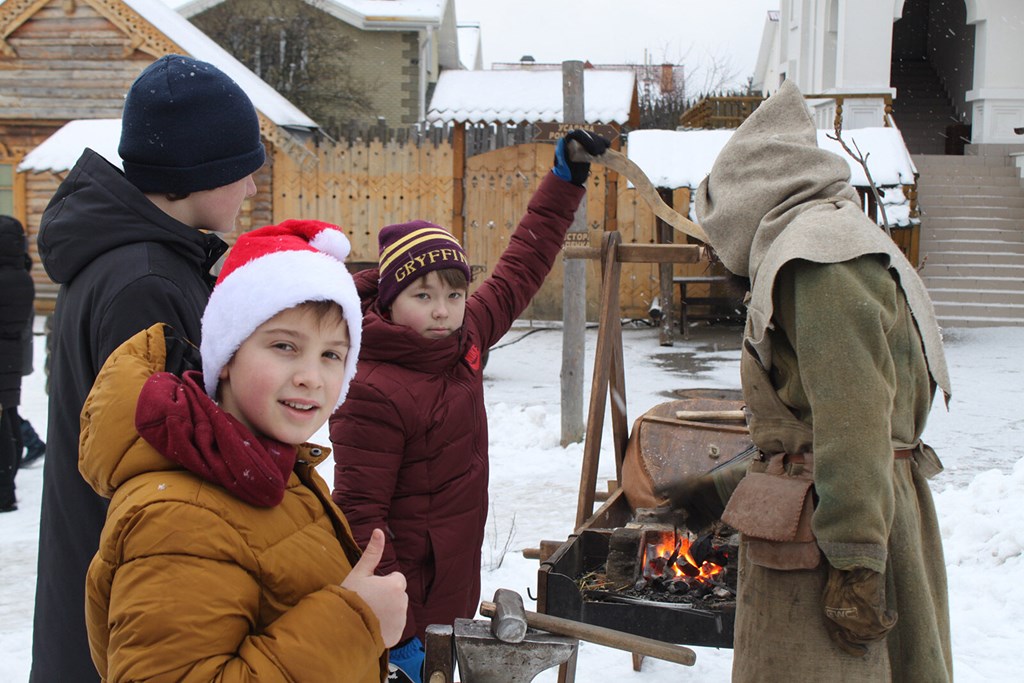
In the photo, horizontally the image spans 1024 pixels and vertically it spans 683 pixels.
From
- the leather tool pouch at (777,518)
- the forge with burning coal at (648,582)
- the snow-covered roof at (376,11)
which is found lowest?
the forge with burning coal at (648,582)

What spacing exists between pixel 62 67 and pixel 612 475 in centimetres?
1307

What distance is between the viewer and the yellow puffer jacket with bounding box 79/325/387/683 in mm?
1310

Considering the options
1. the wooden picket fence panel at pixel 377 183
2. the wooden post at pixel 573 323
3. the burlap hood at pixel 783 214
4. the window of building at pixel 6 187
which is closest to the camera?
the burlap hood at pixel 783 214

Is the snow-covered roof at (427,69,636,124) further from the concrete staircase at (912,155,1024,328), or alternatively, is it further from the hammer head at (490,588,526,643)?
the hammer head at (490,588,526,643)

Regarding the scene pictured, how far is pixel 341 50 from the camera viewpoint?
21.3 m

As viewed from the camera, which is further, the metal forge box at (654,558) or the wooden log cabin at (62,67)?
the wooden log cabin at (62,67)

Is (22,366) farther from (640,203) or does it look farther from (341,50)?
(341,50)

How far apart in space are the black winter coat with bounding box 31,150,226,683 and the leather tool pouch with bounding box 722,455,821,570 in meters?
1.26

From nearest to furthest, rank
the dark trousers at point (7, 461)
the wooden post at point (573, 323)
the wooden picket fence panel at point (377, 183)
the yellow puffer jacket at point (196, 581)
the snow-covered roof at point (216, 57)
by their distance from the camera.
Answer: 1. the yellow puffer jacket at point (196, 581)
2. the dark trousers at point (7, 461)
3. the wooden post at point (573, 323)
4. the wooden picket fence panel at point (377, 183)
5. the snow-covered roof at point (216, 57)

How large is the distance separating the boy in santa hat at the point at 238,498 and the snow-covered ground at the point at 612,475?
247 cm

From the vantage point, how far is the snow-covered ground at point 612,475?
4043 millimetres

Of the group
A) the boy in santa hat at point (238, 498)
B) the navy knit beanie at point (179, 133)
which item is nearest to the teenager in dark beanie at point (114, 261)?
the navy knit beanie at point (179, 133)

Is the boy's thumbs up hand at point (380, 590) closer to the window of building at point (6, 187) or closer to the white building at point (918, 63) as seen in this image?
the white building at point (918, 63)

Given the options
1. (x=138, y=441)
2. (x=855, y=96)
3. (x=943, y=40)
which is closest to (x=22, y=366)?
(x=138, y=441)
